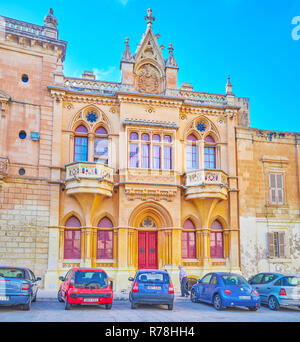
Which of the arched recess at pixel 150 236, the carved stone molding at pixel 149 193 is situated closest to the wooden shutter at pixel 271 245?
the arched recess at pixel 150 236

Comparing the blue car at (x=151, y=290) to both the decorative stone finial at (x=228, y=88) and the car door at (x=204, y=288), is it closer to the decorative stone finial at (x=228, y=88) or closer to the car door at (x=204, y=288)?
the car door at (x=204, y=288)

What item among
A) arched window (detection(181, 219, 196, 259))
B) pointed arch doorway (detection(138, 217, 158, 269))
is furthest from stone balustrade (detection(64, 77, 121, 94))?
arched window (detection(181, 219, 196, 259))

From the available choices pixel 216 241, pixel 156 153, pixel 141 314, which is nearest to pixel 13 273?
pixel 141 314

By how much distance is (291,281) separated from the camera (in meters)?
16.6

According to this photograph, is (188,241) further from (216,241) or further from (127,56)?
(127,56)

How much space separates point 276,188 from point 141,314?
53.4 ft

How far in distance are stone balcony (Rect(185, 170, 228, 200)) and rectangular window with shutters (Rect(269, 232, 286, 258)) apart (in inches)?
179

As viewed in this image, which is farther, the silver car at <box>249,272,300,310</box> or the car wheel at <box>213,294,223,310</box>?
the silver car at <box>249,272,300,310</box>

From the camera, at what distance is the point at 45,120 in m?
23.6

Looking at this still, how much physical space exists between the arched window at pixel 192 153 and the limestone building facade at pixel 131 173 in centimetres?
8

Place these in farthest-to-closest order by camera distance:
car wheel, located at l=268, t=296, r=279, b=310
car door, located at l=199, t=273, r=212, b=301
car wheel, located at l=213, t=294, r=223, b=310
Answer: car door, located at l=199, t=273, r=212, b=301, car wheel, located at l=268, t=296, r=279, b=310, car wheel, located at l=213, t=294, r=223, b=310

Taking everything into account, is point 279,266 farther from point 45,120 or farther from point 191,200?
point 45,120

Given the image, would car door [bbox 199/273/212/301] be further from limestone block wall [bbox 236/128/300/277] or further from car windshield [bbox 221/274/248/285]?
limestone block wall [bbox 236/128/300/277]

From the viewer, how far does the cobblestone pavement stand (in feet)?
40.8
